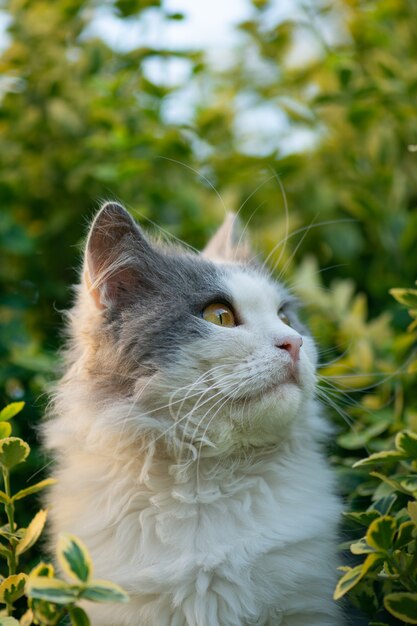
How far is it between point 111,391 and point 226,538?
1.42 feet

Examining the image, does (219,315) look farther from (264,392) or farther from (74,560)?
(74,560)

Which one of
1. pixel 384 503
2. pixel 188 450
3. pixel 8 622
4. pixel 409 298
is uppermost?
pixel 409 298

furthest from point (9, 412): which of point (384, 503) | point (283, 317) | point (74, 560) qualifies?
point (384, 503)

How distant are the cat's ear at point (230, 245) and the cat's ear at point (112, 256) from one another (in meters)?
0.44

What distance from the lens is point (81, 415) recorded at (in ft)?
5.74

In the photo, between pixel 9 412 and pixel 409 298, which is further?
pixel 409 298

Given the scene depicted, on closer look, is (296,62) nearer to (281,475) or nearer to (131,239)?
(131,239)

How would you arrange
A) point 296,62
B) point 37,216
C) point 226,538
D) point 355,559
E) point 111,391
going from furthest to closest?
1. point 296,62
2. point 37,216
3. point 355,559
4. point 111,391
5. point 226,538

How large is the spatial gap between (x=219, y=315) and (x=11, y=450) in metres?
0.60

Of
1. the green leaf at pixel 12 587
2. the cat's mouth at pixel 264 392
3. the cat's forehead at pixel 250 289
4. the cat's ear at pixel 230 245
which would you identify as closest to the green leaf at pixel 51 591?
the green leaf at pixel 12 587

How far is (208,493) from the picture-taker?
1.65m

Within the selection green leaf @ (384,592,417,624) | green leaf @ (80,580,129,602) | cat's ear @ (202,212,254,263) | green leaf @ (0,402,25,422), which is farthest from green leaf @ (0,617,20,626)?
cat's ear @ (202,212,254,263)

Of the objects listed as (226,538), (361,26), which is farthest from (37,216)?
(226,538)

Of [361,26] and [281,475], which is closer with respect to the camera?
[281,475]
